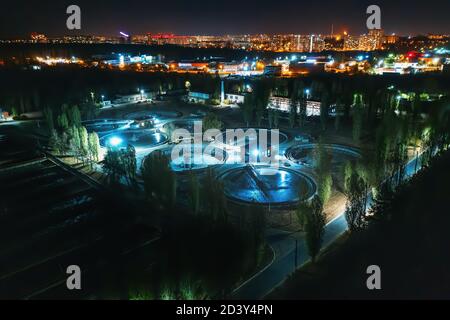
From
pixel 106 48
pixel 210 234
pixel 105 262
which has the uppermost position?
pixel 106 48

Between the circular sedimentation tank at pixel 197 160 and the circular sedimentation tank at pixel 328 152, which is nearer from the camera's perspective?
the circular sedimentation tank at pixel 197 160

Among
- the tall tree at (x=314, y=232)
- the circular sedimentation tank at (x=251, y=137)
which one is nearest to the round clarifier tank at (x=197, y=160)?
the circular sedimentation tank at (x=251, y=137)

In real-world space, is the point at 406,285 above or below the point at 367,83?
below

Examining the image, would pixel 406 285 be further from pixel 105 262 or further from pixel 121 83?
pixel 121 83

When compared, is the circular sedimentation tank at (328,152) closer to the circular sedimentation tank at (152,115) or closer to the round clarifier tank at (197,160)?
the round clarifier tank at (197,160)

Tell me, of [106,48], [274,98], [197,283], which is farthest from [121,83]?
[106,48]
